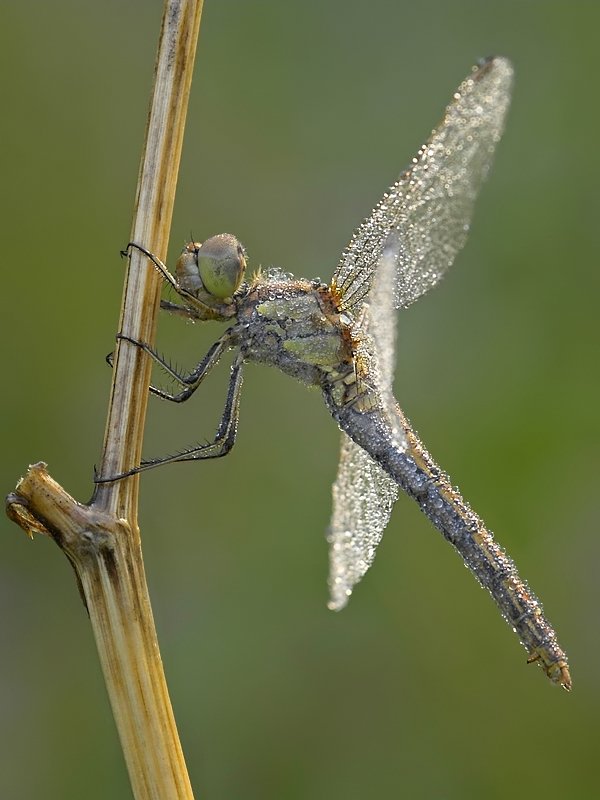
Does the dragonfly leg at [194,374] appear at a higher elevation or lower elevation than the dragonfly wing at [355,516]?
higher

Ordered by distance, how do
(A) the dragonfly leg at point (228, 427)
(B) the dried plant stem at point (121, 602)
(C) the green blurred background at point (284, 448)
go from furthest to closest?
(C) the green blurred background at point (284, 448) < (A) the dragonfly leg at point (228, 427) < (B) the dried plant stem at point (121, 602)

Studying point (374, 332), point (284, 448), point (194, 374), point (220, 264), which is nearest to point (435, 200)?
point (374, 332)

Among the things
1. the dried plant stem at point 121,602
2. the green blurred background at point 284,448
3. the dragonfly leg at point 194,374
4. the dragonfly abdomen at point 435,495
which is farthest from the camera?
the green blurred background at point 284,448

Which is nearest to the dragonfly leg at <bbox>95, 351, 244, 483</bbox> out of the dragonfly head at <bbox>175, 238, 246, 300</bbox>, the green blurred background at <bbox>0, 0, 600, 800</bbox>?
the dragonfly head at <bbox>175, 238, 246, 300</bbox>

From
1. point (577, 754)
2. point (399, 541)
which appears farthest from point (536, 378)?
point (577, 754)

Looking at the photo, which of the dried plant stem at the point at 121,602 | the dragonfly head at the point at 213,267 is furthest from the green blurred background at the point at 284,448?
the dried plant stem at the point at 121,602

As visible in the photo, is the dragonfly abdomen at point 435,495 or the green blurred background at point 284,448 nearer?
the dragonfly abdomen at point 435,495

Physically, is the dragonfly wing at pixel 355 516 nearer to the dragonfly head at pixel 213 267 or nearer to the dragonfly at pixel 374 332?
the dragonfly at pixel 374 332

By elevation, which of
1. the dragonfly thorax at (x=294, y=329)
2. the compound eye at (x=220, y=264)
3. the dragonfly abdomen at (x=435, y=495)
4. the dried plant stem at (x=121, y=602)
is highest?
the compound eye at (x=220, y=264)
